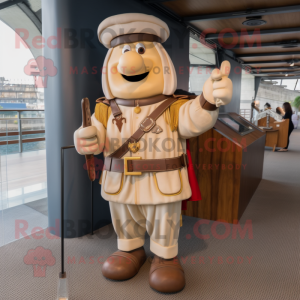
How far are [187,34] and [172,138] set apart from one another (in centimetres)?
256

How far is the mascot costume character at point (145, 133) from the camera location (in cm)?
163

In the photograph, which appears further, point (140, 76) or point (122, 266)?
point (122, 266)

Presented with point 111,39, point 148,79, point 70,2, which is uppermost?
point 70,2

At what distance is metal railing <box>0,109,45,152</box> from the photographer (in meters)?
2.28

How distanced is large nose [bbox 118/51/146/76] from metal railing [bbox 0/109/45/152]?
122 centimetres

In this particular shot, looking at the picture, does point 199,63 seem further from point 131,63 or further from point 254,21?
point 131,63

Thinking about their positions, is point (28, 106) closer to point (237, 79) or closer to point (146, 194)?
point (146, 194)

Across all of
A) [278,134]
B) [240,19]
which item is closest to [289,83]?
[278,134]

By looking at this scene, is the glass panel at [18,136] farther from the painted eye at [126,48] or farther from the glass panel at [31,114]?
the painted eye at [126,48]

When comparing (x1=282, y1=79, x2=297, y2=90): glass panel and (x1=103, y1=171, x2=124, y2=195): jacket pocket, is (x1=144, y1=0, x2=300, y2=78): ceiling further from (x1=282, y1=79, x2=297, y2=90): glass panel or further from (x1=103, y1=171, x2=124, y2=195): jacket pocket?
(x1=282, y1=79, x2=297, y2=90): glass panel

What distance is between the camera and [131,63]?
1516 millimetres

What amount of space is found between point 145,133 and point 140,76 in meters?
0.32

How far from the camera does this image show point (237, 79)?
691cm

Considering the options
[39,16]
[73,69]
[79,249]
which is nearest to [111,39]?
[73,69]
